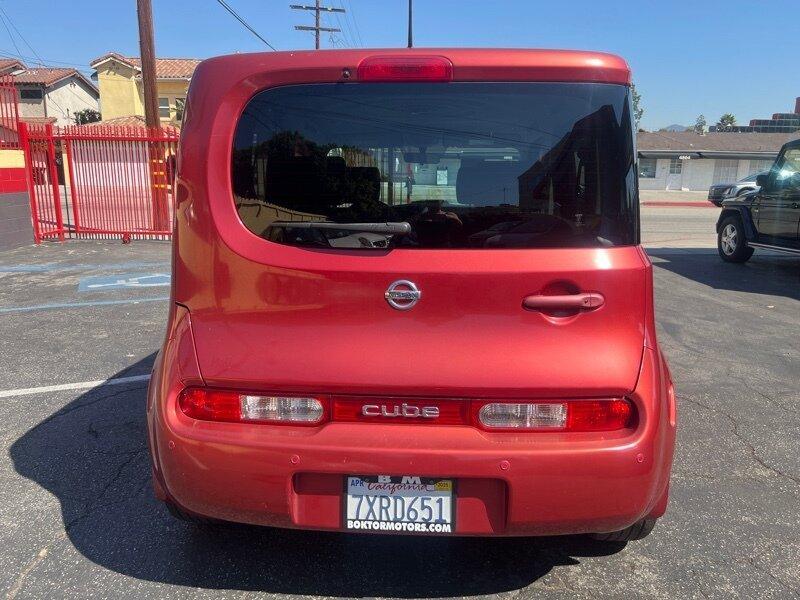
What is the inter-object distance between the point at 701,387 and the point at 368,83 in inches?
150

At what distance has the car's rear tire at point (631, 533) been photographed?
2.40 metres

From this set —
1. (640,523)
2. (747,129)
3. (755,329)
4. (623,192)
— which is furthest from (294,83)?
(747,129)

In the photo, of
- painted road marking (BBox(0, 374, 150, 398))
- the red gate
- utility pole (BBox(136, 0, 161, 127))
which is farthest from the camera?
utility pole (BBox(136, 0, 161, 127))

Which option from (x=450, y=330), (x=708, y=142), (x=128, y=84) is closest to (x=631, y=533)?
(x=450, y=330)

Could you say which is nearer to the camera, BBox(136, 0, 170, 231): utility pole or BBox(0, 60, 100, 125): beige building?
BBox(136, 0, 170, 231): utility pole

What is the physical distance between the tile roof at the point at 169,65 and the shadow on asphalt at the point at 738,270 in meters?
37.8

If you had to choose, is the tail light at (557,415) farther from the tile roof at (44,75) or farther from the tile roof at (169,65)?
the tile roof at (44,75)

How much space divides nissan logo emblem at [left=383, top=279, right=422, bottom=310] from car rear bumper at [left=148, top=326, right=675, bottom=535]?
42cm

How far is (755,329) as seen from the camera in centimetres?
649

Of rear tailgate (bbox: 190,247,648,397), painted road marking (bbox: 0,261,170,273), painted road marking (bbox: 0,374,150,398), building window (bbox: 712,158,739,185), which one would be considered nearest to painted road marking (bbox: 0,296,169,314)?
painted road marking (bbox: 0,261,170,273)

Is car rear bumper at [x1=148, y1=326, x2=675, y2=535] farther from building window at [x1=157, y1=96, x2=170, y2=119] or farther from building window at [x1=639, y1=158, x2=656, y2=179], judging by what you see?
building window at [x1=639, y1=158, x2=656, y2=179]

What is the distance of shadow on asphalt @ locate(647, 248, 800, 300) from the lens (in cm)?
882

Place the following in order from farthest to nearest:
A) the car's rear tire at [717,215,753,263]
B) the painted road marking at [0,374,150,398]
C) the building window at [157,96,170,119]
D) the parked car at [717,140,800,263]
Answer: the building window at [157,96,170,119] < the car's rear tire at [717,215,753,263] < the parked car at [717,140,800,263] < the painted road marking at [0,374,150,398]

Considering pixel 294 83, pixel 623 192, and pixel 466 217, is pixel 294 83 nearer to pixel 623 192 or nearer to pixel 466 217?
pixel 466 217
